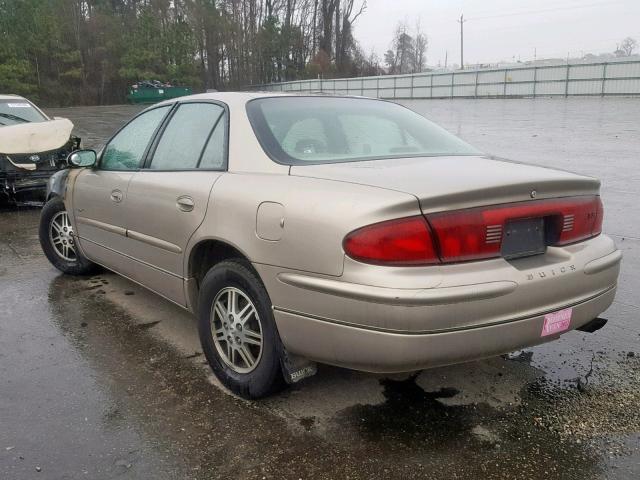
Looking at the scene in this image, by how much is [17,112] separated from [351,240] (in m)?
9.22

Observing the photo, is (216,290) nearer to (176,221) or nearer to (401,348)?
(176,221)

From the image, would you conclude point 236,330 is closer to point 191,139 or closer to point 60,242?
point 191,139

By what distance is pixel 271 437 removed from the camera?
103 inches

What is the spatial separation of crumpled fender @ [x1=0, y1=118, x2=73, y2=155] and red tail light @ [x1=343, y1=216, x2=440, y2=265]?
7.51 metres

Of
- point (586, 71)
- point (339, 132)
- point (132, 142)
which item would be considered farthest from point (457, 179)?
point (586, 71)

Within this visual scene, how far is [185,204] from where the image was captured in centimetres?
321

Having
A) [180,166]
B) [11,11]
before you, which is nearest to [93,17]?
[11,11]

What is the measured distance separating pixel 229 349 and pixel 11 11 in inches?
2247

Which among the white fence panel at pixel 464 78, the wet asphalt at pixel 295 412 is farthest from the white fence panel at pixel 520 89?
the wet asphalt at pixel 295 412

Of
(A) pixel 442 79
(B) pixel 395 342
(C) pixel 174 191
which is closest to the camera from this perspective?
(B) pixel 395 342

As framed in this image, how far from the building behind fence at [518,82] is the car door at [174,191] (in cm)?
2389

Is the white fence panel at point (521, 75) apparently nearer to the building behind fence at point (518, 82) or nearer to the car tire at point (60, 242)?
the building behind fence at point (518, 82)

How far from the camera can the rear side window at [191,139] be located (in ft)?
10.8

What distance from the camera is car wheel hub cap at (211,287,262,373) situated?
9.37ft
